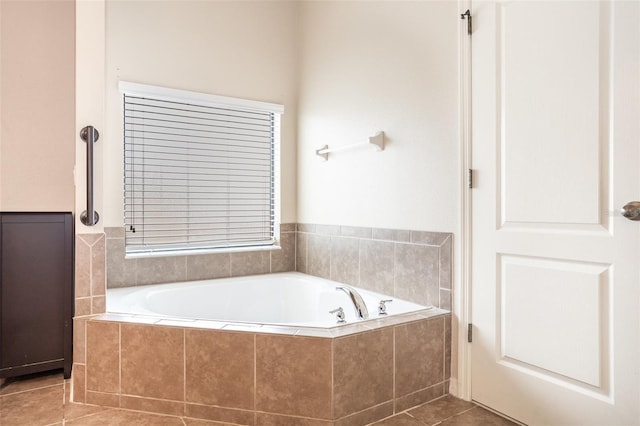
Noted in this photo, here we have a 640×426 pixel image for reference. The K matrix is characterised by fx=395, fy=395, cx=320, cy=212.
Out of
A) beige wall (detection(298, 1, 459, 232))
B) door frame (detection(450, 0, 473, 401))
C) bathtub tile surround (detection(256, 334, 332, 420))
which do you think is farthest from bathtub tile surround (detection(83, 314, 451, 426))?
beige wall (detection(298, 1, 459, 232))

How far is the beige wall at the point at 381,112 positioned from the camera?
2.03 meters

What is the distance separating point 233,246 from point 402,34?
1863 millimetres

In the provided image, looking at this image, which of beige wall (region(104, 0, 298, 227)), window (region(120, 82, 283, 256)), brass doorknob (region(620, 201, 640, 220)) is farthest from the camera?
window (region(120, 82, 283, 256))

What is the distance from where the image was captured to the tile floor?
1.70 metres

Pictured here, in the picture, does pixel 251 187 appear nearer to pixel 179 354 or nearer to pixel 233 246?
pixel 233 246

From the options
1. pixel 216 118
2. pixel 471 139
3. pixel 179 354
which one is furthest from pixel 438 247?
pixel 216 118

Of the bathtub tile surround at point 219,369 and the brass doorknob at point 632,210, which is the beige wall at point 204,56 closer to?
the bathtub tile surround at point 219,369

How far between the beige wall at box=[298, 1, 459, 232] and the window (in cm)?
32

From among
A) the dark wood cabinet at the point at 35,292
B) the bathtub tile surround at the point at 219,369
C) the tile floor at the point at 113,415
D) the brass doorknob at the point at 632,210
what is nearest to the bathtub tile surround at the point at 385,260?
the tile floor at the point at 113,415

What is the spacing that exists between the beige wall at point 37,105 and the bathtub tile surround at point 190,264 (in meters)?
0.43

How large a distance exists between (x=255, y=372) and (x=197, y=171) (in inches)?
64.2

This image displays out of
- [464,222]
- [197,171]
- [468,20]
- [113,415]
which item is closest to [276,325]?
[113,415]

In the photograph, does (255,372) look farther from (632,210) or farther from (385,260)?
(632,210)

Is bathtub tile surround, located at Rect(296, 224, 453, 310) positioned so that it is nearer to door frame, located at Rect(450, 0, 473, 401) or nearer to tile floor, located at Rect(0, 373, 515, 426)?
door frame, located at Rect(450, 0, 473, 401)
